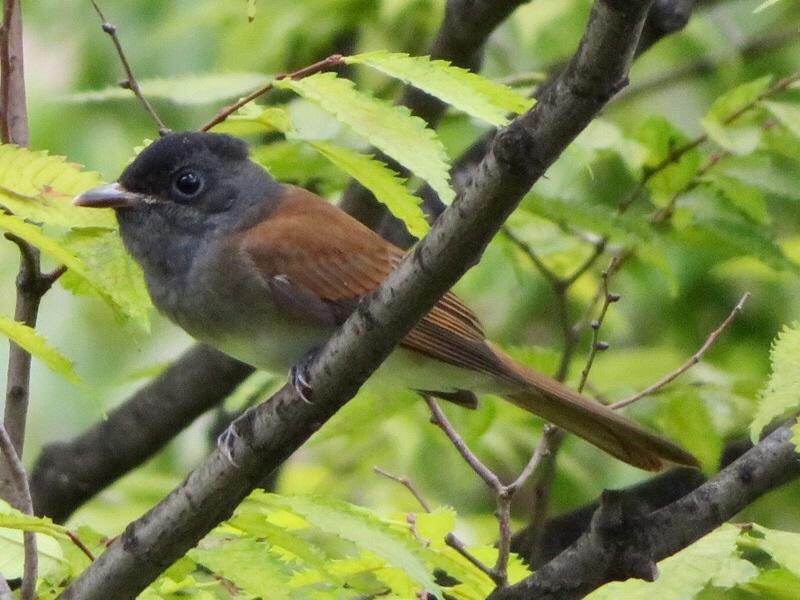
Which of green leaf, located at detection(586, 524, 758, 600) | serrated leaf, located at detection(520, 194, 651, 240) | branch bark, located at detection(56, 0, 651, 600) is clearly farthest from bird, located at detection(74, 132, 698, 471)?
green leaf, located at detection(586, 524, 758, 600)

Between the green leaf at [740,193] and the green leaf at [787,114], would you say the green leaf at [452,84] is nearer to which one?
the green leaf at [787,114]

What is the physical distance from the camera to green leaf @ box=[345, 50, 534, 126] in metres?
2.30

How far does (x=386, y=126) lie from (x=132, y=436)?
1.95 metres

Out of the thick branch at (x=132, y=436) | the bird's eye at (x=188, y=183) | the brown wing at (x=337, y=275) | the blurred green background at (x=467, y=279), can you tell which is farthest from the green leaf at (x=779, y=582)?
the thick branch at (x=132, y=436)

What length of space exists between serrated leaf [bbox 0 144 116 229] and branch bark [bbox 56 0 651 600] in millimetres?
512

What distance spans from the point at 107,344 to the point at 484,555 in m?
3.78

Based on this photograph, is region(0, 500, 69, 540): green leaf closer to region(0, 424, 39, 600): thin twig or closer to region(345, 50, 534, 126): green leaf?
region(0, 424, 39, 600): thin twig

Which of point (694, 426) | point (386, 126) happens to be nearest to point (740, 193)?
point (694, 426)

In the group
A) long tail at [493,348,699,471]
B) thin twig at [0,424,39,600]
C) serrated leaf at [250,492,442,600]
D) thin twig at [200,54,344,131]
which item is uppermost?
thin twig at [200,54,344,131]

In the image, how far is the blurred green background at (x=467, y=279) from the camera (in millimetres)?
4418

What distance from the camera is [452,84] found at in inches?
91.9

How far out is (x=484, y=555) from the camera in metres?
2.79

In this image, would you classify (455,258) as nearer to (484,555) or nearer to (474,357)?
(484,555)

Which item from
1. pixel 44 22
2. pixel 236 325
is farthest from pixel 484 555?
pixel 44 22
